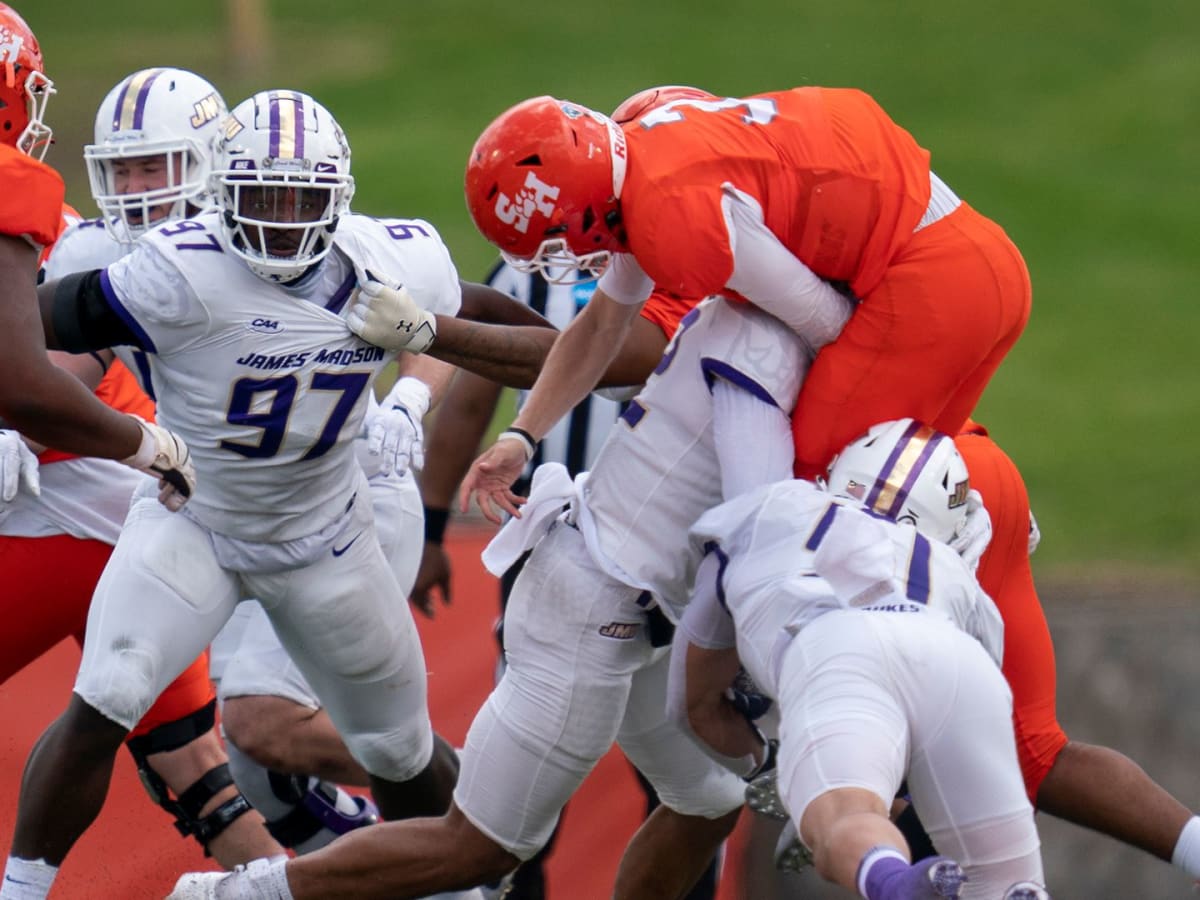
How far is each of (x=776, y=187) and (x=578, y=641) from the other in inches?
38.7

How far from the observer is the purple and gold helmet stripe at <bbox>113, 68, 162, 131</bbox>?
159 inches

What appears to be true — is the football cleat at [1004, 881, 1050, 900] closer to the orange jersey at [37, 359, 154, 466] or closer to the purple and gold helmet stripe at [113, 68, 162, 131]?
the orange jersey at [37, 359, 154, 466]

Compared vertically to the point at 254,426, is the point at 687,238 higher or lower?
higher

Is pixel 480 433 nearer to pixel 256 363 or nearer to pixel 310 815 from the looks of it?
pixel 310 815

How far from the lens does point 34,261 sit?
3.31 metres

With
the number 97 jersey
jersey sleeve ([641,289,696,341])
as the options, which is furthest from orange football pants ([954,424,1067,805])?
the number 97 jersey

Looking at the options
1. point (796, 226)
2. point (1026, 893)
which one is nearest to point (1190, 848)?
point (1026, 893)

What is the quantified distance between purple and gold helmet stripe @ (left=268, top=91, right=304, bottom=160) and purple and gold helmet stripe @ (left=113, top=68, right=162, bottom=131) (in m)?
0.66

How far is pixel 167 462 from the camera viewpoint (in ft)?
11.2

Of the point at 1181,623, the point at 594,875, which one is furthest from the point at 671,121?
the point at 1181,623

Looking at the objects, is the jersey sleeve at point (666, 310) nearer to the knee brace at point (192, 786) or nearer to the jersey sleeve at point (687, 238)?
the jersey sleeve at point (687, 238)

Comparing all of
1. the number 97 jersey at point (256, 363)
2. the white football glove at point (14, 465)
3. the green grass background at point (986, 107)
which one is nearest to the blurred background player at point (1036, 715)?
the number 97 jersey at point (256, 363)

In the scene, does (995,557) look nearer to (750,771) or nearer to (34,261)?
(750,771)

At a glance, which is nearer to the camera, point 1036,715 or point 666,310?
point 1036,715
